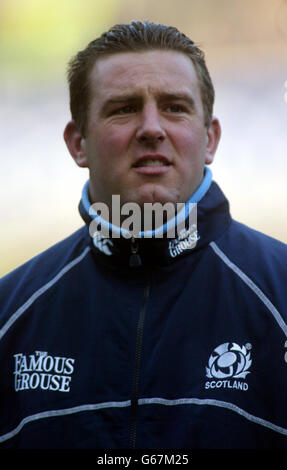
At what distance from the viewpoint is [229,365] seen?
7.61 feet

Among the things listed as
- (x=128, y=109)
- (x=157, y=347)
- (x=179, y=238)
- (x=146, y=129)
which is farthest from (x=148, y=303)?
(x=128, y=109)

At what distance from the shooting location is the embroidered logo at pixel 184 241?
2.56 metres

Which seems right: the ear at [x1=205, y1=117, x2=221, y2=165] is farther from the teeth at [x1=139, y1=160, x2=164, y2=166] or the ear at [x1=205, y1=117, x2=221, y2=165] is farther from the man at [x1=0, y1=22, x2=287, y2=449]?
the teeth at [x1=139, y1=160, x2=164, y2=166]

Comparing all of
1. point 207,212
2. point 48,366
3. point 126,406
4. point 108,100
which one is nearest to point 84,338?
point 48,366

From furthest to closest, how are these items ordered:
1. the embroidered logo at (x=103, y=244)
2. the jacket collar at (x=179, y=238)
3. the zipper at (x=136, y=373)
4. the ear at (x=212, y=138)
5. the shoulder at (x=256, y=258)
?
the ear at (x=212, y=138), the embroidered logo at (x=103, y=244), the jacket collar at (x=179, y=238), the shoulder at (x=256, y=258), the zipper at (x=136, y=373)

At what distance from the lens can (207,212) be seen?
2.63 m

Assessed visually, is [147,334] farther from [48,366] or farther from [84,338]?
[48,366]

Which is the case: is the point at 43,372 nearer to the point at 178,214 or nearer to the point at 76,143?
the point at 178,214

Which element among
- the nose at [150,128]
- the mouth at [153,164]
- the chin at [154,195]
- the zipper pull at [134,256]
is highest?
the nose at [150,128]

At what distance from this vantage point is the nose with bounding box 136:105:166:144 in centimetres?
255

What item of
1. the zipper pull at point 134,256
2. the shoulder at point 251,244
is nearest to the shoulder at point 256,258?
the shoulder at point 251,244

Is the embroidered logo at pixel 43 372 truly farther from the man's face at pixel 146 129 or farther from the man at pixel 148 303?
the man's face at pixel 146 129
